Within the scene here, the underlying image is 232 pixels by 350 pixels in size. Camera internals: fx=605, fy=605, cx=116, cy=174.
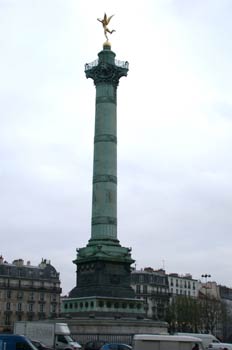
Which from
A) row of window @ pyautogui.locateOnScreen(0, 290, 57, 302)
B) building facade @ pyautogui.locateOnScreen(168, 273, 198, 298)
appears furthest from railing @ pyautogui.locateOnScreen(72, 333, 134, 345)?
building facade @ pyautogui.locateOnScreen(168, 273, 198, 298)

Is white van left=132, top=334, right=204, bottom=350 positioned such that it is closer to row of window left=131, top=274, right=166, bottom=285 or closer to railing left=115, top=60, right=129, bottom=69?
railing left=115, top=60, right=129, bottom=69

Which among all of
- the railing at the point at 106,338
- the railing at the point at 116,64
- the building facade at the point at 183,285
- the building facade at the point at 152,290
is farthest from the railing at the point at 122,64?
the building facade at the point at 183,285

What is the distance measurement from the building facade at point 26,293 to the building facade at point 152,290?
49.8 feet

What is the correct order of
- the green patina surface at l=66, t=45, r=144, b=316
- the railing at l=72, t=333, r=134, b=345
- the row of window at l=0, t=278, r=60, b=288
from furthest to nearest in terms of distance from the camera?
the row of window at l=0, t=278, r=60, b=288 < the green patina surface at l=66, t=45, r=144, b=316 < the railing at l=72, t=333, r=134, b=345

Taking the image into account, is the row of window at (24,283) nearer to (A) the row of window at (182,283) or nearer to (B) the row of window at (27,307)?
(B) the row of window at (27,307)

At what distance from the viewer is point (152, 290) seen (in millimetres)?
112188

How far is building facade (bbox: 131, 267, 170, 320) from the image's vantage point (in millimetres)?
109312

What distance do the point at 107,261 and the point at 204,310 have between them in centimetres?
3978

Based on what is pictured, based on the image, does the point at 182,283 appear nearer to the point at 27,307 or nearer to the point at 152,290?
the point at 152,290

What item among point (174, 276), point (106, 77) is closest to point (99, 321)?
point (106, 77)

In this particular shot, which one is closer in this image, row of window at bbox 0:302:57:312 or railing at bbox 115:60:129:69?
railing at bbox 115:60:129:69

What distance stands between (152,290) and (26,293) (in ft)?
81.5

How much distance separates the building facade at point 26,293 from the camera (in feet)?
319

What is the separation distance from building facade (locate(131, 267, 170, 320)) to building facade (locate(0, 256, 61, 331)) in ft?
49.8
